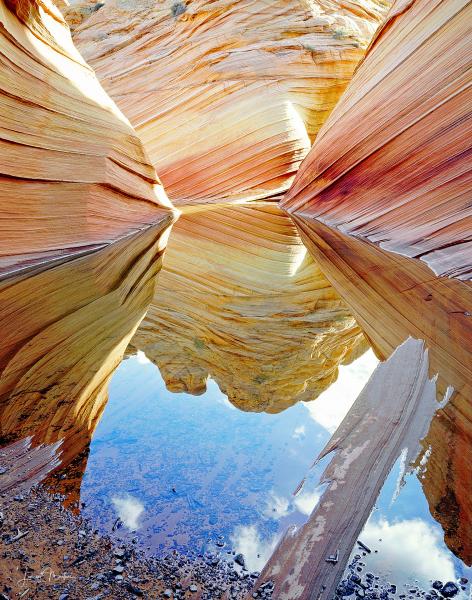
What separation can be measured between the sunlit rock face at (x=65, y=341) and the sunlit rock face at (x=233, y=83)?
15.4 feet

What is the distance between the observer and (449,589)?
0.97 meters

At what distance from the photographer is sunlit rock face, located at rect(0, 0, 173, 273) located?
3.71 metres

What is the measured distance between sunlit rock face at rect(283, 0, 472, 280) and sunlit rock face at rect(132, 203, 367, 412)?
80 cm

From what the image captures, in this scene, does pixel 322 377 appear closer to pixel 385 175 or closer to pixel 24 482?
pixel 24 482

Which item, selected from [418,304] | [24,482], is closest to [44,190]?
[418,304]

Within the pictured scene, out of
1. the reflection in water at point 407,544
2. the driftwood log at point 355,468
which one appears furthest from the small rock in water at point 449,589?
the driftwood log at point 355,468

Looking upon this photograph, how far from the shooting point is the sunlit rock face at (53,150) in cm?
371

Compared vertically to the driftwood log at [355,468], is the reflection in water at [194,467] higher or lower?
lower

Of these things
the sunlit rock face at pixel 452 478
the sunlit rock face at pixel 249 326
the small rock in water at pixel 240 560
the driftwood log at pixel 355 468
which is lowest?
the sunlit rock face at pixel 249 326

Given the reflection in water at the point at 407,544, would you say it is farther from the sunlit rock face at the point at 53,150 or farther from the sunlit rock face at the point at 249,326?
the sunlit rock face at the point at 53,150

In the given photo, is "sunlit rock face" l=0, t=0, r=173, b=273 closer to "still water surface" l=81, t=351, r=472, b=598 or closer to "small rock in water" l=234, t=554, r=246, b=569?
"still water surface" l=81, t=351, r=472, b=598

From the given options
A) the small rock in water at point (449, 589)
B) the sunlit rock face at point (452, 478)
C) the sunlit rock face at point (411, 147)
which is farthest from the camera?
the sunlit rock face at point (411, 147)

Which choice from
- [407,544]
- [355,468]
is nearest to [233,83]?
[355,468]

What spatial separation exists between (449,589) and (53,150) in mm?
3997
